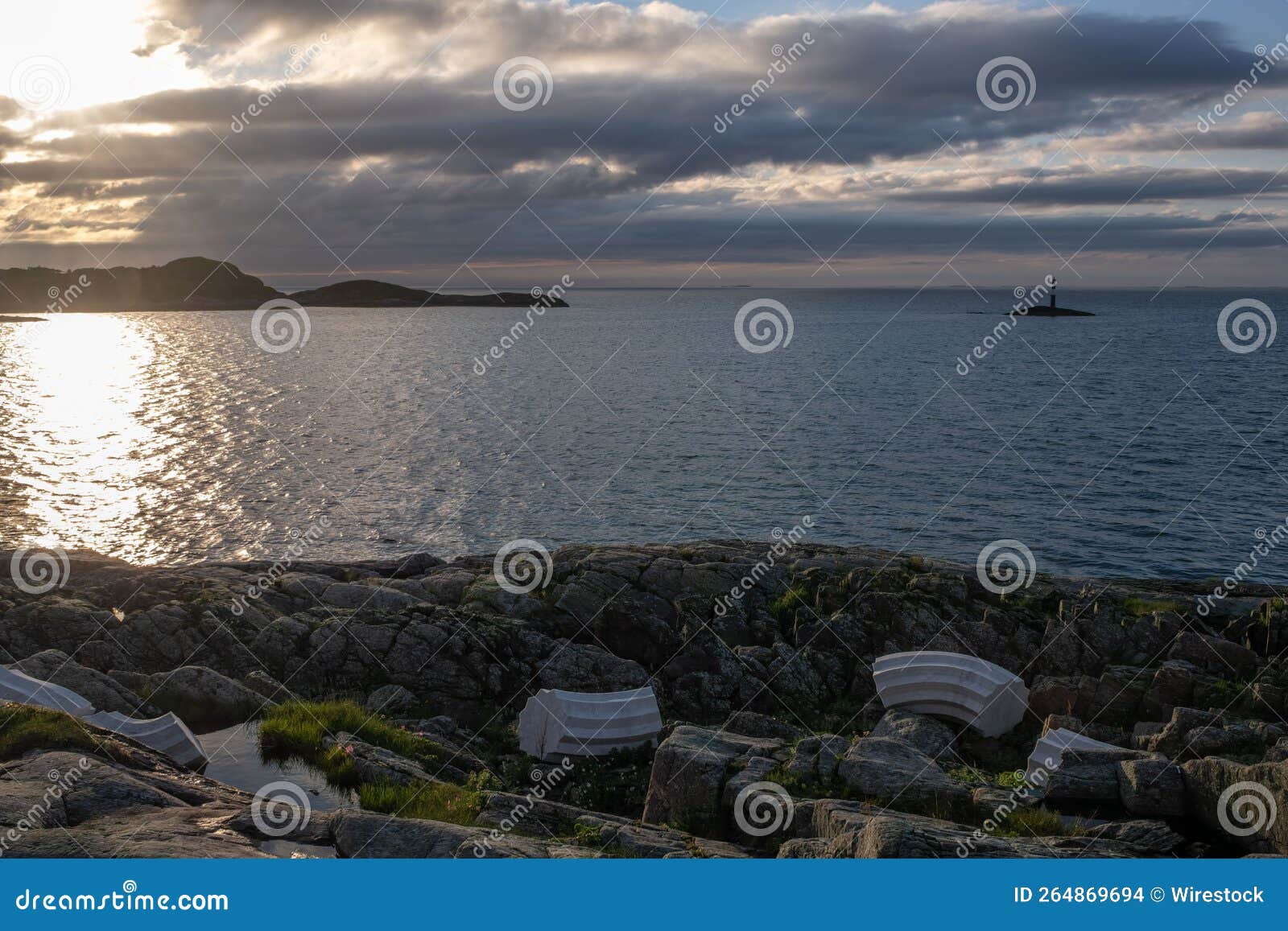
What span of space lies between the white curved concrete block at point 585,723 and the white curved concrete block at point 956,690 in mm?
5441

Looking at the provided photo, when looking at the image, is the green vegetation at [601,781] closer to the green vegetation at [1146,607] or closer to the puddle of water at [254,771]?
Result: the puddle of water at [254,771]

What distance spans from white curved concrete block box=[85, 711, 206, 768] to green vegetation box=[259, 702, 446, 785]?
44.0 inches

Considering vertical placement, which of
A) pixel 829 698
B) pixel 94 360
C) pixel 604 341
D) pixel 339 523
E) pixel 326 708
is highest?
pixel 604 341

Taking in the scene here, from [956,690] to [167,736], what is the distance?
1498 cm

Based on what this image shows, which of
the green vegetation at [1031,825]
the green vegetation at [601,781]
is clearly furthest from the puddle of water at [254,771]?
the green vegetation at [1031,825]

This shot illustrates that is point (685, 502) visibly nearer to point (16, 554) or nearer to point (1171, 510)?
point (1171, 510)

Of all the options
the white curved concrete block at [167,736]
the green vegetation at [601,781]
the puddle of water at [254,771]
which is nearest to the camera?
the puddle of water at [254,771]

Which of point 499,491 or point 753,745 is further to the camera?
point 499,491

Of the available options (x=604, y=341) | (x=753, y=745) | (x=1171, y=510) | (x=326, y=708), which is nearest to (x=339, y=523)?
A: (x=326, y=708)

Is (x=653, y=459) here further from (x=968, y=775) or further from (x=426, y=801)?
(x=426, y=801)

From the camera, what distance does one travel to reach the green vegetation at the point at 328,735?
15.5 meters

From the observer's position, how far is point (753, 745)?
1582 centimetres

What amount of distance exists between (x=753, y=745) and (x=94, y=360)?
142556mm

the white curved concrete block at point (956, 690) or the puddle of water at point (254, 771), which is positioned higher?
the white curved concrete block at point (956, 690)
